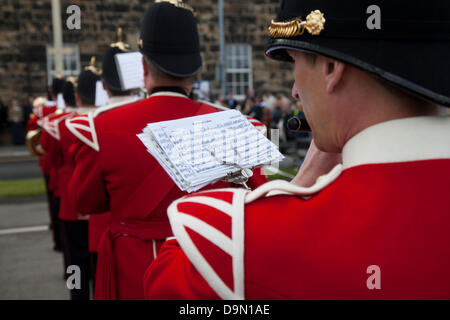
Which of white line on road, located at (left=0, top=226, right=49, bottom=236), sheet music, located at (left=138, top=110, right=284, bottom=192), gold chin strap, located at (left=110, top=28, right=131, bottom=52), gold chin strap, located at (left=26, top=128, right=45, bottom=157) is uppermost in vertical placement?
gold chin strap, located at (left=110, top=28, right=131, bottom=52)

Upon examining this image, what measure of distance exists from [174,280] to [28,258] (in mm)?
6080

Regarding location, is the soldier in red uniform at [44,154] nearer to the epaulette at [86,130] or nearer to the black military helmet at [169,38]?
the epaulette at [86,130]

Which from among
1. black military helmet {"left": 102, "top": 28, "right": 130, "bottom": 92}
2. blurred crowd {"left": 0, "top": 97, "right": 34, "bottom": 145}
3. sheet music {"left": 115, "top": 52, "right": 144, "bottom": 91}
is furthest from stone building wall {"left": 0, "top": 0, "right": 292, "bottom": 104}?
sheet music {"left": 115, "top": 52, "right": 144, "bottom": 91}

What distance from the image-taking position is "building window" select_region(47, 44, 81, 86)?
20.7m

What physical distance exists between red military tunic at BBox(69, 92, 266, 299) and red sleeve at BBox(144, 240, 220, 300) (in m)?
1.20

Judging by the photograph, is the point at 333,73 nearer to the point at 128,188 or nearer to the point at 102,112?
the point at 128,188

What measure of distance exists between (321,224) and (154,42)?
1889 mm

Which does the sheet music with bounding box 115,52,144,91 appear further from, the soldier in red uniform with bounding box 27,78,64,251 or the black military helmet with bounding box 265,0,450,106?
the black military helmet with bounding box 265,0,450,106

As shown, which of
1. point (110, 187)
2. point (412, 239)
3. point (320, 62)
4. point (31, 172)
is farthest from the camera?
point (31, 172)

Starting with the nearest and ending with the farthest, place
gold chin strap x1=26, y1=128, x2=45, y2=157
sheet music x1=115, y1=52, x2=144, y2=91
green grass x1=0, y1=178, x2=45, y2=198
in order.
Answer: sheet music x1=115, y1=52, x2=144, y2=91 < gold chin strap x1=26, y1=128, x2=45, y2=157 < green grass x1=0, y1=178, x2=45, y2=198

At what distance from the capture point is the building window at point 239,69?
23438 mm
